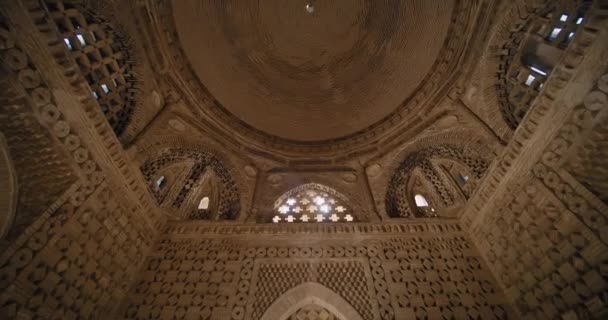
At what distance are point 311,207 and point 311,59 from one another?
15.6 feet

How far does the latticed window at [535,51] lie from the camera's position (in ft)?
12.7

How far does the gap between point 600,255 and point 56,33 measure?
7.48 m

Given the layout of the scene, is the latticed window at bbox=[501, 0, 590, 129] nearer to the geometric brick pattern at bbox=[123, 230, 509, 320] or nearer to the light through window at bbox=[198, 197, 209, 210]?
the geometric brick pattern at bbox=[123, 230, 509, 320]

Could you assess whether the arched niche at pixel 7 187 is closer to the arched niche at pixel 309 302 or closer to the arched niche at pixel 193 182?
the arched niche at pixel 193 182

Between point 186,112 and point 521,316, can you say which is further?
point 186,112

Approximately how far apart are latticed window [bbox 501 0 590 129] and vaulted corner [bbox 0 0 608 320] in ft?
0.11

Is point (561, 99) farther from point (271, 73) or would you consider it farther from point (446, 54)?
point (271, 73)

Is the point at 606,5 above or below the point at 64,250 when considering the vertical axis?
above

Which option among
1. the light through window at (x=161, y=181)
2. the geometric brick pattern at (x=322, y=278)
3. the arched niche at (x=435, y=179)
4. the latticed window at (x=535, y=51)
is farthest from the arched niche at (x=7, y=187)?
the latticed window at (x=535, y=51)

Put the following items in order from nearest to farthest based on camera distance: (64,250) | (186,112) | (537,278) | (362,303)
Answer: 1. (64,250)
2. (537,278)
3. (362,303)
4. (186,112)

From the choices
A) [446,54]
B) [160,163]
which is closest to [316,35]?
[446,54]

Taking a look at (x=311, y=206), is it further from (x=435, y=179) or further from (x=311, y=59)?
(x=311, y=59)

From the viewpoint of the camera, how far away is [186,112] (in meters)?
5.98

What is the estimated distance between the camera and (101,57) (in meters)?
4.27
